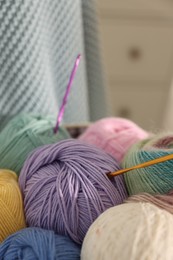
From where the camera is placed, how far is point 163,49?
4.14 feet

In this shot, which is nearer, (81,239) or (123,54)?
(81,239)

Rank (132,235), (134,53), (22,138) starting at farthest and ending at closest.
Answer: (134,53), (22,138), (132,235)

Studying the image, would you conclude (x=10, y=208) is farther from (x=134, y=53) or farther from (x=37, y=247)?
(x=134, y=53)

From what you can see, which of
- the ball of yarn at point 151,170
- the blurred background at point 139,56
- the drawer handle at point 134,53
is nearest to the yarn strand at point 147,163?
the ball of yarn at point 151,170

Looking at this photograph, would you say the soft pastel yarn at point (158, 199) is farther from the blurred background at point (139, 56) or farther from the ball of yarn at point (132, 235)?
the blurred background at point (139, 56)

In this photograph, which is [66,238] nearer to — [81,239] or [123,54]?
[81,239]

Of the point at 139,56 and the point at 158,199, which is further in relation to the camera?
the point at 139,56

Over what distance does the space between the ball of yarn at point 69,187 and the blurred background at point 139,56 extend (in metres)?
0.81

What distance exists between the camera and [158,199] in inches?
12.8

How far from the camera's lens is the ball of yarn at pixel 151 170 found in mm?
333

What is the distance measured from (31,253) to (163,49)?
3.44 ft

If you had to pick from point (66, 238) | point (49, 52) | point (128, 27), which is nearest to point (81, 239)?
point (66, 238)

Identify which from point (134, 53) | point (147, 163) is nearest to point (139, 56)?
point (134, 53)

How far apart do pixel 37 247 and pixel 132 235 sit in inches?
2.7
